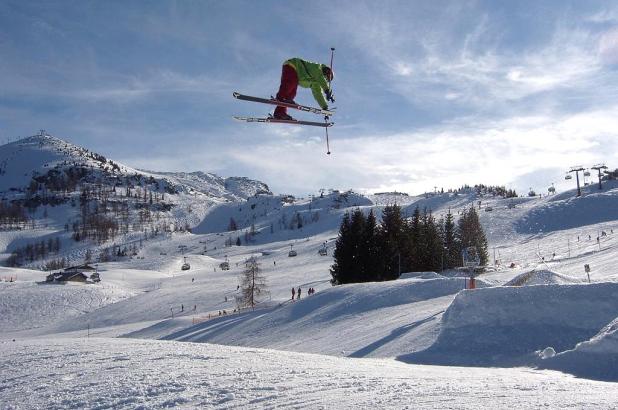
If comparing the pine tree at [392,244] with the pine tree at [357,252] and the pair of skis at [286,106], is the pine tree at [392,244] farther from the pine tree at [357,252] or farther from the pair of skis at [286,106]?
the pair of skis at [286,106]

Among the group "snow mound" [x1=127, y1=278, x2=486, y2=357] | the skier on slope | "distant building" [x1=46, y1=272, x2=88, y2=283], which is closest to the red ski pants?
the skier on slope

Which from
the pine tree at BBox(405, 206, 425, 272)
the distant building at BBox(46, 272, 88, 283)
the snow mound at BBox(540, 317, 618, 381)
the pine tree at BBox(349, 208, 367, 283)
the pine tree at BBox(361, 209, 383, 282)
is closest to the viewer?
the snow mound at BBox(540, 317, 618, 381)

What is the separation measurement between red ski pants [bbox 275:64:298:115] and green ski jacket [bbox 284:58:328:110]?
0.10 m

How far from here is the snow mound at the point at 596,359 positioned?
37.1 ft

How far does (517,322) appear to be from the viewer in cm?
1489

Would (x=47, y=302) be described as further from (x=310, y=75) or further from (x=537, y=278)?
(x=310, y=75)

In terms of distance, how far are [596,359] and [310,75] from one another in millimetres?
8942

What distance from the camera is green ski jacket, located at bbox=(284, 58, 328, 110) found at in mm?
12852

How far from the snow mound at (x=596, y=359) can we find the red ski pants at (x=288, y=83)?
8708 millimetres

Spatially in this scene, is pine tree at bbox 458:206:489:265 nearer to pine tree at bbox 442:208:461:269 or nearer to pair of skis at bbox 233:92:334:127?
pine tree at bbox 442:208:461:269

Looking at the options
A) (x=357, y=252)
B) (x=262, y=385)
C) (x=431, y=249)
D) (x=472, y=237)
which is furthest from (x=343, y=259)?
(x=262, y=385)

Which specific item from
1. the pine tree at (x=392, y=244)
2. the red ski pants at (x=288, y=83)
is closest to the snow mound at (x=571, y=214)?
the pine tree at (x=392, y=244)

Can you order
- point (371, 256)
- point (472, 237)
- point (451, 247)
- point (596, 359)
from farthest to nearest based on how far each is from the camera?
point (472, 237) < point (451, 247) < point (371, 256) < point (596, 359)

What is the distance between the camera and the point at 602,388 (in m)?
8.52
